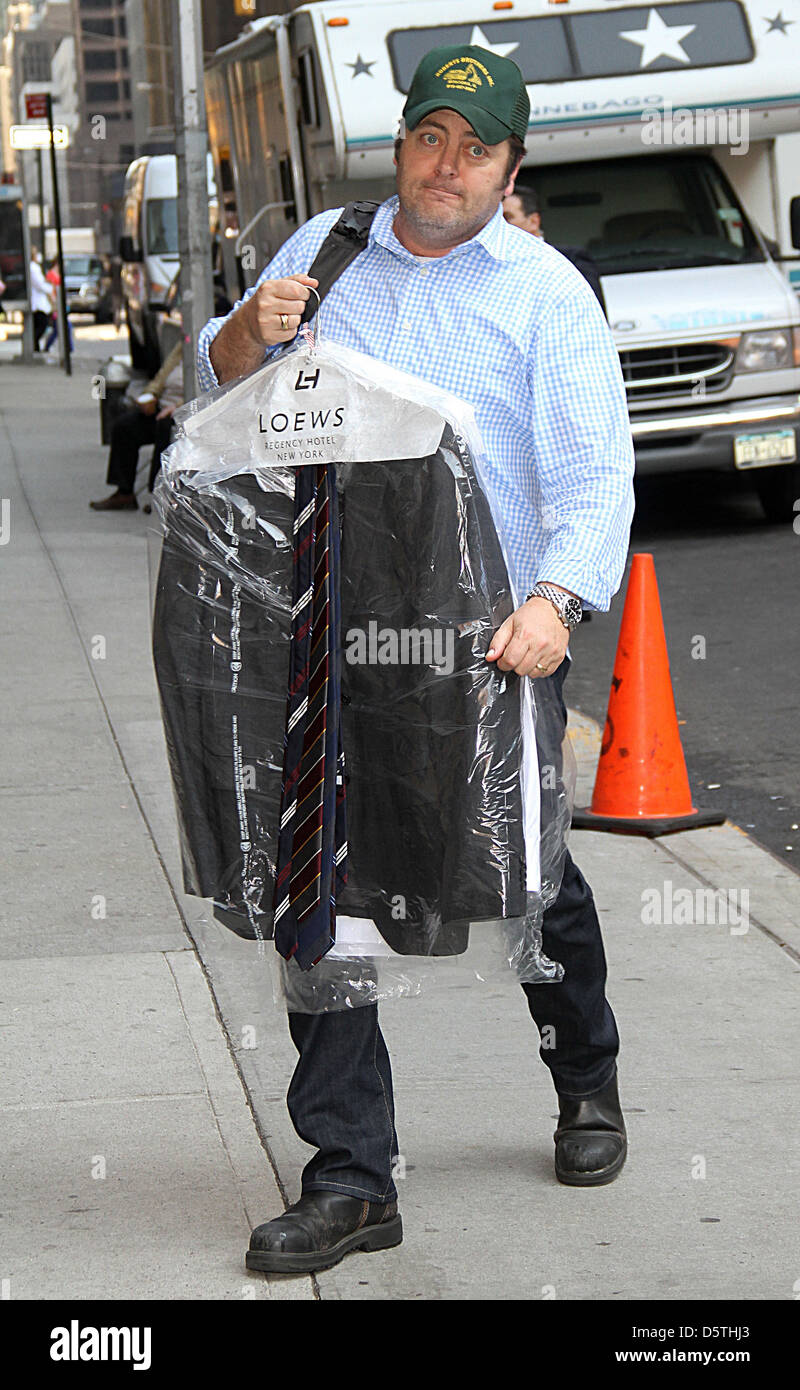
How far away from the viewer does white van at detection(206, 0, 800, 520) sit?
37.8ft

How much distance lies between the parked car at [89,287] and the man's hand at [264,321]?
135 ft

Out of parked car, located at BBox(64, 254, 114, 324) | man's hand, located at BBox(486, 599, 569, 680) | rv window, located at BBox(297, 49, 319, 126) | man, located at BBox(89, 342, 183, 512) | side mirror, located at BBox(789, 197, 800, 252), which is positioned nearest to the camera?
man's hand, located at BBox(486, 599, 569, 680)

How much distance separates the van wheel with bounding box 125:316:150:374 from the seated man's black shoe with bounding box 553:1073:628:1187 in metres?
22.8

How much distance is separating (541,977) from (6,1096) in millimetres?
1265

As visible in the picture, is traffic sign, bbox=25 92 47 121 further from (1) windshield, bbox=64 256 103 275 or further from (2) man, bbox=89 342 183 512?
(1) windshield, bbox=64 256 103 275

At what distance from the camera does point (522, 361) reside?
3352 millimetres

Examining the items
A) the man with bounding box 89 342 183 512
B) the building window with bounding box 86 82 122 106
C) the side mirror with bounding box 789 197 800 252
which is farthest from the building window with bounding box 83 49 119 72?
the side mirror with bounding box 789 197 800 252

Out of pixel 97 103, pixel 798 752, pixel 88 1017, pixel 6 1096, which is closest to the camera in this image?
pixel 6 1096

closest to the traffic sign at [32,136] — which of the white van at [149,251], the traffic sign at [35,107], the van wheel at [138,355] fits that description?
the traffic sign at [35,107]
